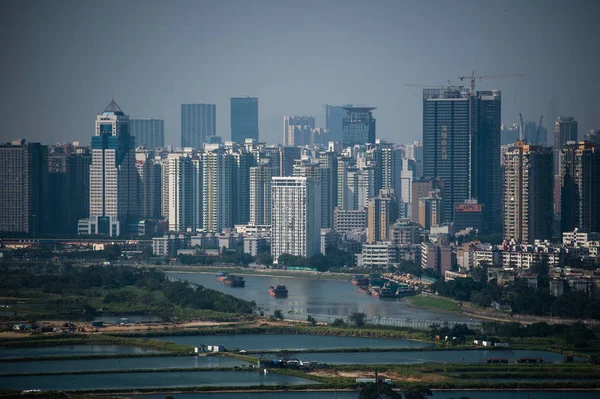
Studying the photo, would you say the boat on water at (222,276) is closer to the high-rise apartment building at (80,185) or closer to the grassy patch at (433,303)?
the grassy patch at (433,303)

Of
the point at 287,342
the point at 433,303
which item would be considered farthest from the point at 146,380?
the point at 433,303

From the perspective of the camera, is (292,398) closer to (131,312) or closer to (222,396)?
(222,396)

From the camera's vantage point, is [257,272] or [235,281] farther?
[257,272]

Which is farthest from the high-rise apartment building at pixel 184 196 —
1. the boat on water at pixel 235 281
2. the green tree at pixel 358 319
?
the green tree at pixel 358 319

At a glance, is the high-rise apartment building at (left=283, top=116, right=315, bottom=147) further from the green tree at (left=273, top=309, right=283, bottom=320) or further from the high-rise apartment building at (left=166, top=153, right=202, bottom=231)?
the green tree at (left=273, top=309, right=283, bottom=320)

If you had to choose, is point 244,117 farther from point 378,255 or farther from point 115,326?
point 115,326
